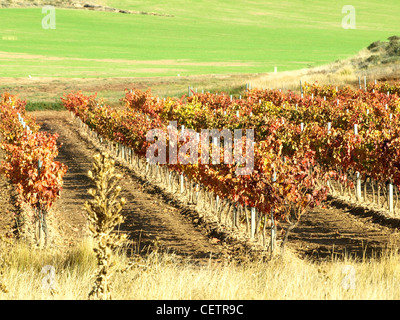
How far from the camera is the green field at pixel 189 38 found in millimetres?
92125

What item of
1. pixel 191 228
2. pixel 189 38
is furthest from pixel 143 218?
pixel 189 38

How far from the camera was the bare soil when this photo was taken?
1611cm

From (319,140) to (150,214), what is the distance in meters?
6.23

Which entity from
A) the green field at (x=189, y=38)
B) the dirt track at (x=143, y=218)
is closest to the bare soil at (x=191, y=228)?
the dirt track at (x=143, y=218)

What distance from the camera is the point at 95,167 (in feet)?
22.6

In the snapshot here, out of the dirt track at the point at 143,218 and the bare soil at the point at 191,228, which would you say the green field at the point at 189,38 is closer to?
the dirt track at the point at 143,218

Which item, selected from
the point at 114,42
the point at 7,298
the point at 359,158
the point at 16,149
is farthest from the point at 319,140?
the point at 114,42

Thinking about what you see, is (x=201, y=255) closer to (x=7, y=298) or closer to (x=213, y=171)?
(x=213, y=171)

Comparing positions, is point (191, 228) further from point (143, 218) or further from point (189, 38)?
point (189, 38)

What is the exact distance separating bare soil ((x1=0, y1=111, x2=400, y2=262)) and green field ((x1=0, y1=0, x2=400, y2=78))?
63.0 meters

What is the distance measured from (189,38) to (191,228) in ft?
335

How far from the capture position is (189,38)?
117625 millimetres

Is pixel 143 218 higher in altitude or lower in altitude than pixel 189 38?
lower

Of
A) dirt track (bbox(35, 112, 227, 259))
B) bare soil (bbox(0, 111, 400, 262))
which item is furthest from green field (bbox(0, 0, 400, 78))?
bare soil (bbox(0, 111, 400, 262))
